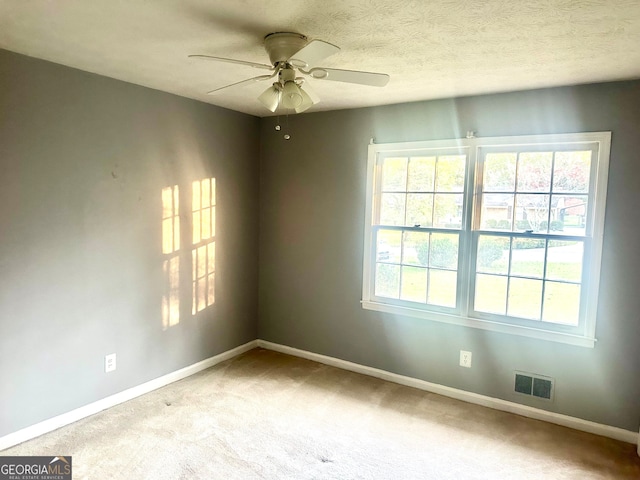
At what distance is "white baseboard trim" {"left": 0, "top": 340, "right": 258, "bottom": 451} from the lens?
254 centimetres

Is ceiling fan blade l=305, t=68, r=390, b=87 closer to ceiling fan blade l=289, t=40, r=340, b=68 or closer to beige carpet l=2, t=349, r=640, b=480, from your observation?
ceiling fan blade l=289, t=40, r=340, b=68

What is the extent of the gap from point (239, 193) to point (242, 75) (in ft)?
4.73

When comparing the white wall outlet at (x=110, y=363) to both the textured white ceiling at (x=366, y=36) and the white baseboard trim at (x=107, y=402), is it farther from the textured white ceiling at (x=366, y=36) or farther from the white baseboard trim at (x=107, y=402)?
the textured white ceiling at (x=366, y=36)

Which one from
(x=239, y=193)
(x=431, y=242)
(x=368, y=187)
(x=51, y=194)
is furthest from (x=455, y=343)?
(x=51, y=194)

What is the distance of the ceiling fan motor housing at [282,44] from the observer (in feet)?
6.57

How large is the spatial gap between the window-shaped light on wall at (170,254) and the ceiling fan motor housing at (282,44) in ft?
5.37

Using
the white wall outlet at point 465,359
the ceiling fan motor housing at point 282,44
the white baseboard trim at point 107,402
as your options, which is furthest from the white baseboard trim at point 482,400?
the ceiling fan motor housing at point 282,44

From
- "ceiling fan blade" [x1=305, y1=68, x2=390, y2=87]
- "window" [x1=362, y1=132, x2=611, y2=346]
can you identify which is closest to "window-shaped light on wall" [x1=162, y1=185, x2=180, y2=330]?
"window" [x1=362, y1=132, x2=611, y2=346]

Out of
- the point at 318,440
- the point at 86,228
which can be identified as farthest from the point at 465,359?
the point at 86,228

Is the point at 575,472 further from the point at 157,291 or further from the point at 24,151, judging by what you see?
the point at 24,151

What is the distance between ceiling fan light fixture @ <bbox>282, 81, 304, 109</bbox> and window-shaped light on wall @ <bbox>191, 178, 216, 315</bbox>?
5.50 feet

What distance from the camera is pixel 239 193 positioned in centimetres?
400

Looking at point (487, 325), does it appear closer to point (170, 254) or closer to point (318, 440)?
point (318, 440)

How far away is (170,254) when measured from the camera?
336 centimetres
